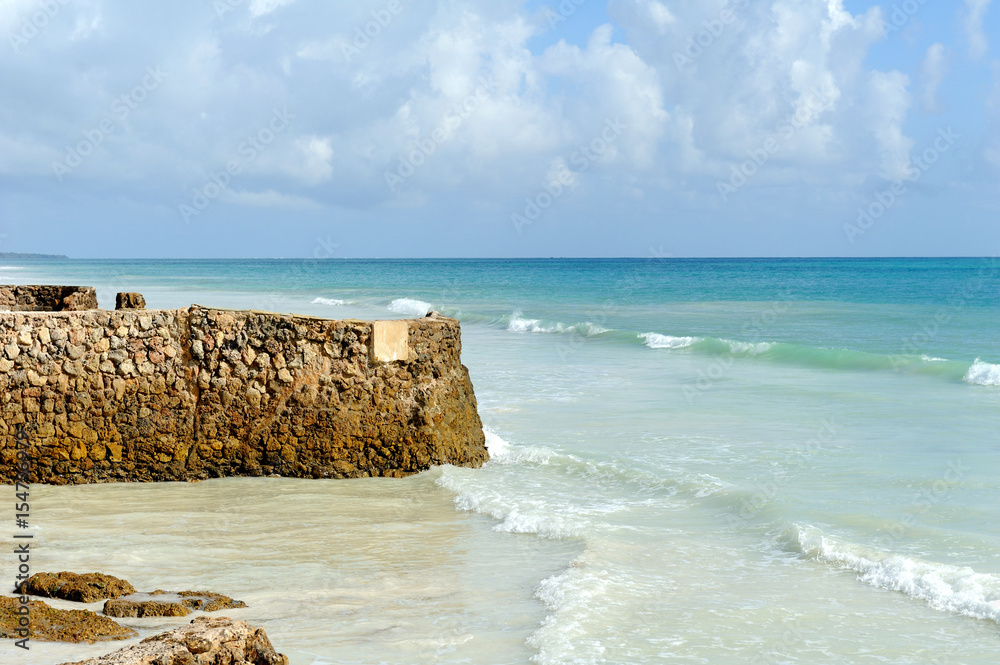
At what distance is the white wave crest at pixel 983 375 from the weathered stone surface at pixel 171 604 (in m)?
15.0

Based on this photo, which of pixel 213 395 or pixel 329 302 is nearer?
pixel 213 395

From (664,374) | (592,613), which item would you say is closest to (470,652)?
(592,613)

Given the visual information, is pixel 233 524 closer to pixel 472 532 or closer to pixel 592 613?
pixel 472 532

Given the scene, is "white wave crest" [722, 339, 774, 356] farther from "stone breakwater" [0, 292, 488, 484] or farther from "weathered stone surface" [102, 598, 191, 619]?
"weathered stone surface" [102, 598, 191, 619]

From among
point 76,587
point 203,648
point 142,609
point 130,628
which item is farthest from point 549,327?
point 203,648

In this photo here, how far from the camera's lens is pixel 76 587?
208 inches

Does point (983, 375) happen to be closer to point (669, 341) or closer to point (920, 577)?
point (669, 341)

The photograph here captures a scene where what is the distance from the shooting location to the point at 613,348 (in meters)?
23.0

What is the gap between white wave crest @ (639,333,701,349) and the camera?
77.4 feet

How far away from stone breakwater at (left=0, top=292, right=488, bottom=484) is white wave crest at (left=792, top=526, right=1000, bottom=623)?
3.56 metres

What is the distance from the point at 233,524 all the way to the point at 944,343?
21278 millimetres

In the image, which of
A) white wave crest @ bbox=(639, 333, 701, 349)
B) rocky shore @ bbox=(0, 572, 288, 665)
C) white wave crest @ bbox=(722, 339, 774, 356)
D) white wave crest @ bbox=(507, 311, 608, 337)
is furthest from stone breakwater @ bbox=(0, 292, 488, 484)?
white wave crest @ bbox=(507, 311, 608, 337)

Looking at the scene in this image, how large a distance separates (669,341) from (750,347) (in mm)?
2599

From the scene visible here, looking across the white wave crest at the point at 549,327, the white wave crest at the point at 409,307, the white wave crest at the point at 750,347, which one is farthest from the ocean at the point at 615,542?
the white wave crest at the point at 409,307
